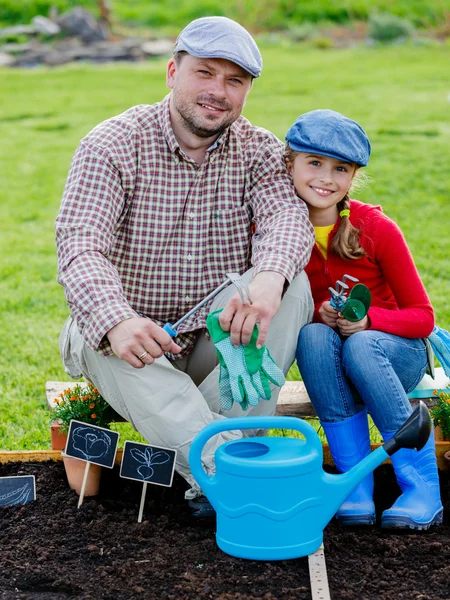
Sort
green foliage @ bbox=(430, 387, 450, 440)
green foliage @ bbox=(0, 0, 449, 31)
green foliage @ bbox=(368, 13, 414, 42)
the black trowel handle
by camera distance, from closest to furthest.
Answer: the black trowel handle
green foliage @ bbox=(430, 387, 450, 440)
green foliage @ bbox=(368, 13, 414, 42)
green foliage @ bbox=(0, 0, 449, 31)

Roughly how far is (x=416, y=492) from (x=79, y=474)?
906 millimetres

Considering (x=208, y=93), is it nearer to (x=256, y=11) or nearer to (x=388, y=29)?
(x=388, y=29)

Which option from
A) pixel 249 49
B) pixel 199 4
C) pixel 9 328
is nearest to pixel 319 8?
pixel 199 4

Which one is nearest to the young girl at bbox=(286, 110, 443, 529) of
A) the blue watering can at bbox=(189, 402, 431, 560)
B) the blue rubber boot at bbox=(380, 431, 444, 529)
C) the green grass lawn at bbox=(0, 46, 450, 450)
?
the blue rubber boot at bbox=(380, 431, 444, 529)

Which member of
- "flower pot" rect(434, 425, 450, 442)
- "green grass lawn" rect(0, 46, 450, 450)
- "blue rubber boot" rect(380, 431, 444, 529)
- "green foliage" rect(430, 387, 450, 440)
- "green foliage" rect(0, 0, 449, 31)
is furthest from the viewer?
"green foliage" rect(0, 0, 449, 31)

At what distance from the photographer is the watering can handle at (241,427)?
1971 mm

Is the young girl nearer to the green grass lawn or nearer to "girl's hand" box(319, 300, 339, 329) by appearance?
"girl's hand" box(319, 300, 339, 329)

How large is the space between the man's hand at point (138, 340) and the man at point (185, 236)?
0.09ft

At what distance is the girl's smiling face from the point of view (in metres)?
2.44

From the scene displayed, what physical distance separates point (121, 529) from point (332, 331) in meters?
0.75

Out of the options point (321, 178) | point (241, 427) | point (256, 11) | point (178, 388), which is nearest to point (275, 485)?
point (241, 427)

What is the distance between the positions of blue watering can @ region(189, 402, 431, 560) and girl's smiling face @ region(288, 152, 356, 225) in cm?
69

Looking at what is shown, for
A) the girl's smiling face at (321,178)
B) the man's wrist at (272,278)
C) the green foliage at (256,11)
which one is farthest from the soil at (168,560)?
the green foliage at (256,11)

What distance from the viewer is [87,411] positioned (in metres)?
2.47
